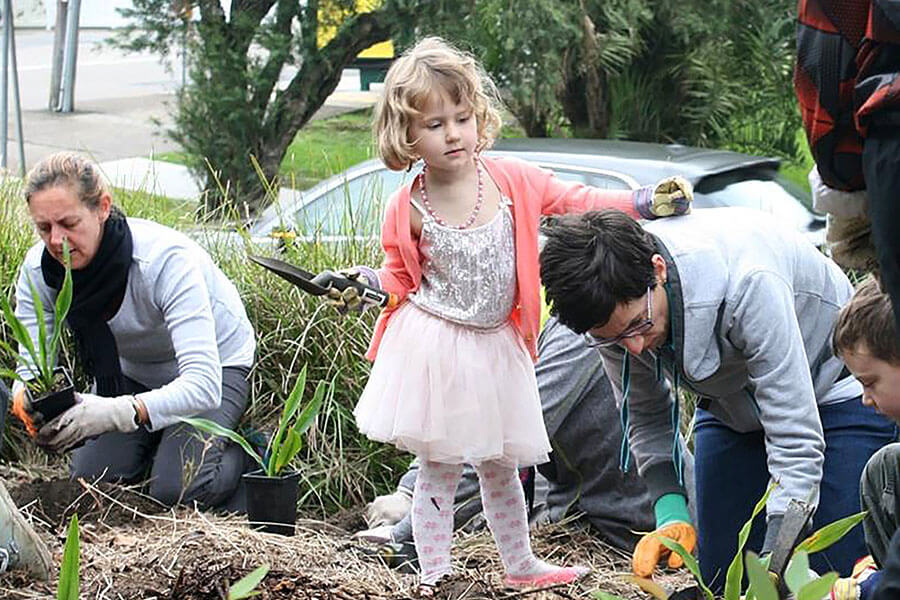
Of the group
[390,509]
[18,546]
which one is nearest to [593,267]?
[18,546]

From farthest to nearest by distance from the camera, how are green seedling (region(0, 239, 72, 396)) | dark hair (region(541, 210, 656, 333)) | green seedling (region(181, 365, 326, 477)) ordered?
green seedling (region(0, 239, 72, 396)) → green seedling (region(181, 365, 326, 477)) → dark hair (region(541, 210, 656, 333))

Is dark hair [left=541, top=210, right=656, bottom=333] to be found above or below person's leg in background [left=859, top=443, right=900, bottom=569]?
above

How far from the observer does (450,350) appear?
3.45m

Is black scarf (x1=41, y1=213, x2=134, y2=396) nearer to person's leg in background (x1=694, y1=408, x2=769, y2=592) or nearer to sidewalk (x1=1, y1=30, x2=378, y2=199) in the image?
person's leg in background (x1=694, y1=408, x2=769, y2=592)

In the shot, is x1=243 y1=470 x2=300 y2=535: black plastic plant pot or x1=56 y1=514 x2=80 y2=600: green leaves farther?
x1=243 y1=470 x2=300 y2=535: black plastic plant pot

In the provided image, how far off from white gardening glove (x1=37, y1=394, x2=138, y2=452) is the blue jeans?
165 centimetres

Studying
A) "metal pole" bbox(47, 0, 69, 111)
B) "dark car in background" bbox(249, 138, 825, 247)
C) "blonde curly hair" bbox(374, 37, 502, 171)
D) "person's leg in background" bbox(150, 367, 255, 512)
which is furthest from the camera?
"metal pole" bbox(47, 0, 69, 111)

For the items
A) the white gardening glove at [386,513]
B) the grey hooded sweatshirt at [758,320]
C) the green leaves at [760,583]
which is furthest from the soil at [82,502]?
the green leaves at [760,583]

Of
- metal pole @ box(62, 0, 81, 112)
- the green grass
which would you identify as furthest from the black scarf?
metal pole @ box(62, 0, 81, 112)

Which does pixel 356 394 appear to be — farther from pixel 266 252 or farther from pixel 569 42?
pixel 569 42

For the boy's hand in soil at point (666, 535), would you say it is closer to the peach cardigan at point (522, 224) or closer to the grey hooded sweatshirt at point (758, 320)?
the grey hooded sweatshirt at point (758, 320)

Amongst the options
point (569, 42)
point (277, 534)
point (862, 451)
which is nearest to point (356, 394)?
point (277, 534)

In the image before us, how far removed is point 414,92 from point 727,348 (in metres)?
0.98

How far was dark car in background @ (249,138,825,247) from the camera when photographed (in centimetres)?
604
